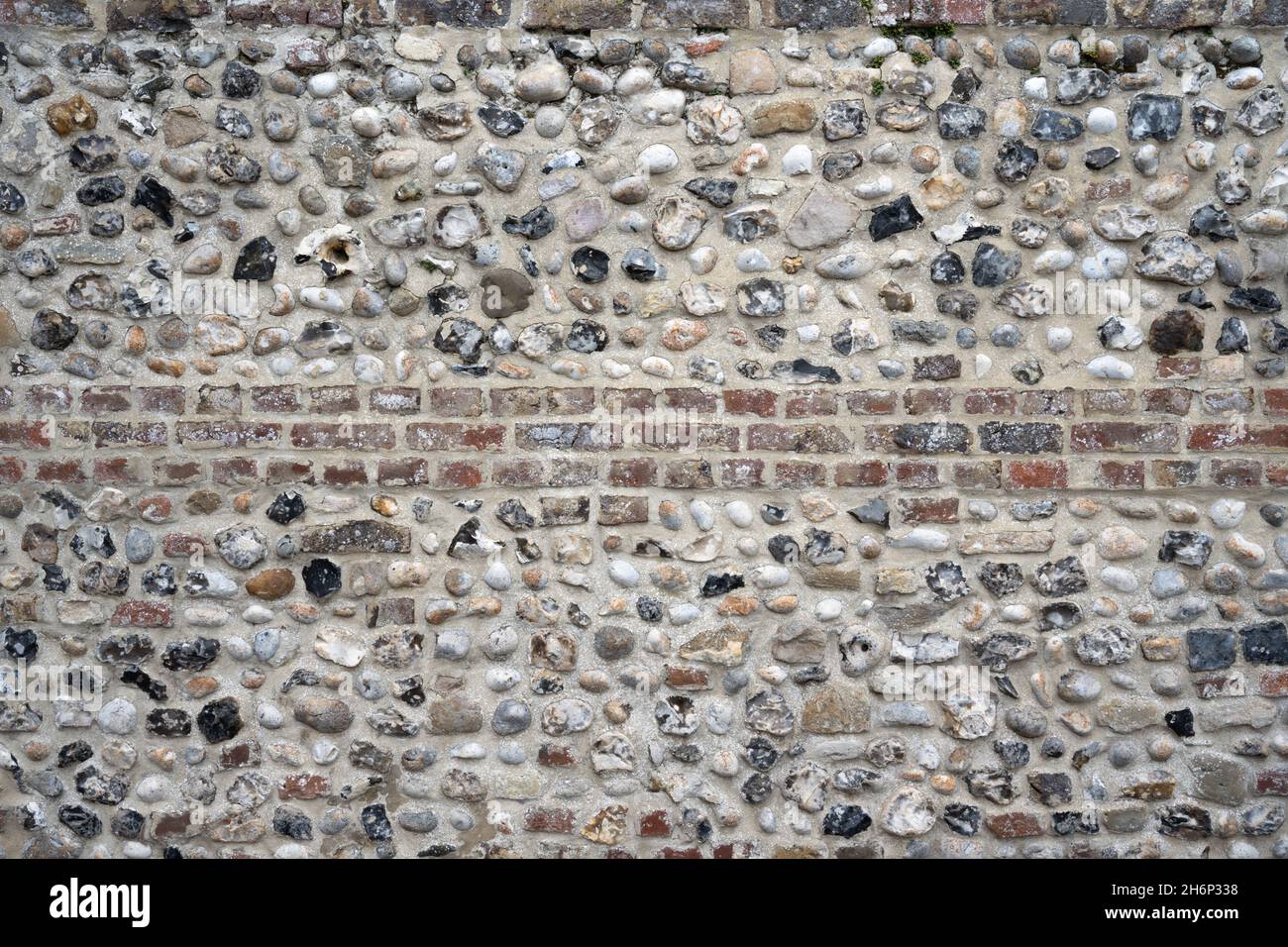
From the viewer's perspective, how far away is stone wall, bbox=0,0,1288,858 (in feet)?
8.04

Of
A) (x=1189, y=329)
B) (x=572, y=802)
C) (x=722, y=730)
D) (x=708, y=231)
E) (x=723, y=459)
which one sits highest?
(x=708, y=231)

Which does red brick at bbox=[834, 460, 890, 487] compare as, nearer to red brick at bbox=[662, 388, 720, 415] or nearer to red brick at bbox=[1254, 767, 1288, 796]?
red brick at bbox=[662, 388, 720, 415]

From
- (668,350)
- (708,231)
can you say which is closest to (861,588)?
(668,350)

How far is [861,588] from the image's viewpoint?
2.47 m

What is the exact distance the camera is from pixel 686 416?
8.06ft

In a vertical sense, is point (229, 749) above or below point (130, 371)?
below

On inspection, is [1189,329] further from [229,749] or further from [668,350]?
[229,749]

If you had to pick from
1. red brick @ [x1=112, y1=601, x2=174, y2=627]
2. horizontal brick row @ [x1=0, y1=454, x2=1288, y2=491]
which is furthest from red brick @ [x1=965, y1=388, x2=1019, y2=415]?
red brick @ [x1=112, y1=601, x2=174, y2=627]

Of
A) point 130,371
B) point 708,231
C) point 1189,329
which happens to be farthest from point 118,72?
point 1189,329

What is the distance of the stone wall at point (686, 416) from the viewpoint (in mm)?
2451

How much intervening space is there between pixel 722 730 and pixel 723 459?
2.17 feet

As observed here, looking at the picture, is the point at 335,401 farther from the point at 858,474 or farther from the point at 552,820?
the point at 858,474

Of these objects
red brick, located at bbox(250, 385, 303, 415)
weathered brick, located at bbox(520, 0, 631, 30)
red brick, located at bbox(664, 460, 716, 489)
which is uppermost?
weathered brick, located at bbox(520, 0, 631, 30)

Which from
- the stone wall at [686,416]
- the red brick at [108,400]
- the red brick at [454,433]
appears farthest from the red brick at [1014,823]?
the red brick at [108,400]
